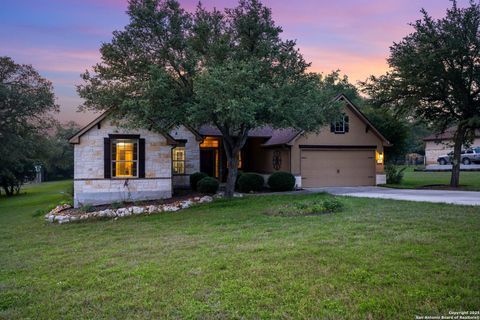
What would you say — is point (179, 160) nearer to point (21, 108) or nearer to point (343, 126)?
point (343, 126)

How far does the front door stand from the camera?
848 inches

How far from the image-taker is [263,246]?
258 inches

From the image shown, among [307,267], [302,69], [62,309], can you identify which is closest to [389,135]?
[302,69]

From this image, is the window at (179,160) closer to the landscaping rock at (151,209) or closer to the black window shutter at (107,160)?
the black window shutter at (107,160)

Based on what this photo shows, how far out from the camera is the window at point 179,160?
1955 cm

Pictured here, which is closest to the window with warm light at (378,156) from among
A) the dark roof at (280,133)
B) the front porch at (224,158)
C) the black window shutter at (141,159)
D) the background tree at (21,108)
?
the dark roof at (280,133)

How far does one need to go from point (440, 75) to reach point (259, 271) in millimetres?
16843

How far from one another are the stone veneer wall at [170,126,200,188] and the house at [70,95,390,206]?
54 millimetres

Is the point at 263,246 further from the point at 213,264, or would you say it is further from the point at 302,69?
the point at 302,69

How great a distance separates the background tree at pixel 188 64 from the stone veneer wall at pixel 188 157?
557 cm

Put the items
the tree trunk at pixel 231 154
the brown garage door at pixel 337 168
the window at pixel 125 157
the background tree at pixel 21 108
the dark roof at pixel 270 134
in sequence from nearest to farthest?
the tree trunk at pixel 231 154, the window at pixel 125 157, the dark roof at pixel 270 134, the brown garage door at pixel 337 168, the background tree at pixel 21 108

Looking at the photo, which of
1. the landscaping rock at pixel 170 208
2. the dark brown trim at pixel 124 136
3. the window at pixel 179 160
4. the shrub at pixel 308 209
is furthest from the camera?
the window at pixel 179 160

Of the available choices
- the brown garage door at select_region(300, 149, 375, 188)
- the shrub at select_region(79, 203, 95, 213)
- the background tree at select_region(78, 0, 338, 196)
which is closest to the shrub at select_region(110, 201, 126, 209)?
the shrub at select_region(79, 203, 95, 213)

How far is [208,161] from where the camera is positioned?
21656 millimetres
